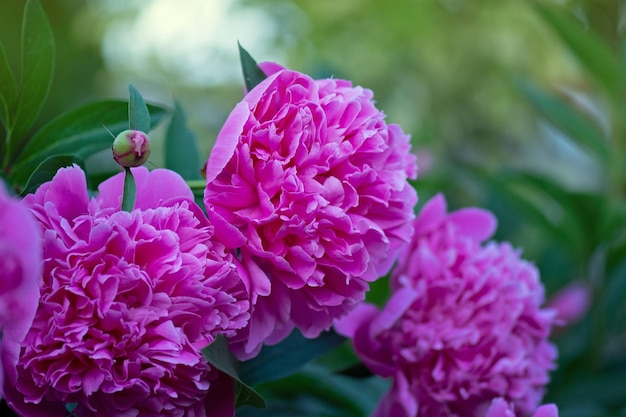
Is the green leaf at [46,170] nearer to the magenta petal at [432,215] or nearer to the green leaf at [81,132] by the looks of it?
the green leaf at [81,132]

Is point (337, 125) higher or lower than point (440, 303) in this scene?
higher

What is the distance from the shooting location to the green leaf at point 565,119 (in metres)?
0.85

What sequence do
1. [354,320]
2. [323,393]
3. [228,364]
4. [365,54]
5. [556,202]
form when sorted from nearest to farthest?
1. [228,364]
2. [354,320]
3. [323,393]
4. [556,202]
5. [365,54]

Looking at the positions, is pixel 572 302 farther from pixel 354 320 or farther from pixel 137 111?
pixel 137 111

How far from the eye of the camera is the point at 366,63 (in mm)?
3127

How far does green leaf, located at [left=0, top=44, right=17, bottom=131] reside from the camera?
426 millimetres

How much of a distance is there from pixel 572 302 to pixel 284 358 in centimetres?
49

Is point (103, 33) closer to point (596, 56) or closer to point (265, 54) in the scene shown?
point (265, 54)

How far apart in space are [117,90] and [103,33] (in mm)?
243

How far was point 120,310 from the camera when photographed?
329 mm

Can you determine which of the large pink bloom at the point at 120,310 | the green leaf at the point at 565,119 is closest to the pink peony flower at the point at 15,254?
the large pink bloom at the point at 120,310

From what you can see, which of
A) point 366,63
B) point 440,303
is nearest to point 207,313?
point 440,303

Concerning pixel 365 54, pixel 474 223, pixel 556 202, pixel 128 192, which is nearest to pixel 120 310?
pixel 128 192

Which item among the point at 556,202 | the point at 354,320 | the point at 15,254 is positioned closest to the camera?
the point at 15,254
